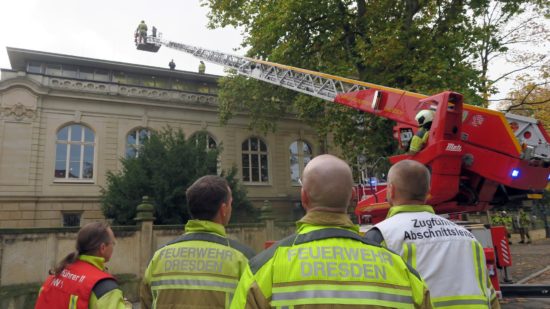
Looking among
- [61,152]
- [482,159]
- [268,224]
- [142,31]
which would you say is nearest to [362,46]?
[268,224]

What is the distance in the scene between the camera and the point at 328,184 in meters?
2.02

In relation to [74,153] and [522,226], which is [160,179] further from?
[522,226]

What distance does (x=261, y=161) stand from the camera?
2484 cm

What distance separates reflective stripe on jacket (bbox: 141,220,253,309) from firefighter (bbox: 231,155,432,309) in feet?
2.74

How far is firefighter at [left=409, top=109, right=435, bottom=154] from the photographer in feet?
21.5

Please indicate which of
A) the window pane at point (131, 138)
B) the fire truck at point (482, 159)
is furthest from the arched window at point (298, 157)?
the fire truck at point (482, 159)

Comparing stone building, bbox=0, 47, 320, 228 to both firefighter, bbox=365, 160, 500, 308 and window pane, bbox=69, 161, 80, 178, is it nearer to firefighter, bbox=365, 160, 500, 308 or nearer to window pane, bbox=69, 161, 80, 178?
window pane, bbox=69, 161, 80, 178

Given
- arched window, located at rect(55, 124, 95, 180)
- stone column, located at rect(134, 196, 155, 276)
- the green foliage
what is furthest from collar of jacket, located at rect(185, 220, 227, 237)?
arched window, located at rect(55, 124, 95, 180)

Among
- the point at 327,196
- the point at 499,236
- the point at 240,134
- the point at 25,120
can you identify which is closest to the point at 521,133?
the point at 499,236

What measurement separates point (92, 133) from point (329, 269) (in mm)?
21782

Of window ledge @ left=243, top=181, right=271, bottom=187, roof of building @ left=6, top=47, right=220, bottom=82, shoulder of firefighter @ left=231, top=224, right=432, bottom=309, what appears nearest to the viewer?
shoulder of firefighter @ left=231, top=224, right=432, bottom=309

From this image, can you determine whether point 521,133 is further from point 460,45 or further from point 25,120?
point 25,120

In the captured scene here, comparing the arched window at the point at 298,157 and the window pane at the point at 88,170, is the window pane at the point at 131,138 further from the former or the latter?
the arched window at the point at 298,157

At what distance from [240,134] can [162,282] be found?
21.5m
